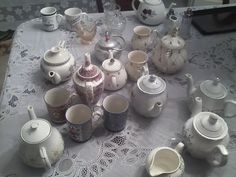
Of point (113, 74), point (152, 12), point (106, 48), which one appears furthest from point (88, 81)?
point (152, 12)

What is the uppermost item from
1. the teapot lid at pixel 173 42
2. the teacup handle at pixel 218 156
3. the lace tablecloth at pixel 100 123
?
the teapot lid at pixel 173 42

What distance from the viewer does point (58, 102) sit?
906 mm

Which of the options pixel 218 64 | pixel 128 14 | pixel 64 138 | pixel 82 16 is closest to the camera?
pixel 64 138

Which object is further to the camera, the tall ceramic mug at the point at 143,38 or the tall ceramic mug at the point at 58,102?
the tall ceramic mug at the point at 143,38

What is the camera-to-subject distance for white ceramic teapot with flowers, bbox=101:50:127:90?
94 cm

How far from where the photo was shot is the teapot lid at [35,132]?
704mm

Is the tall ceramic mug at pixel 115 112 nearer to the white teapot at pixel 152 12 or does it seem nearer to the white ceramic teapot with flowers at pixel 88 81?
the white ceramic teapot with flowers at pixel 88 81

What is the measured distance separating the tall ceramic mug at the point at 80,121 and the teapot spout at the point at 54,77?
0.18 meters

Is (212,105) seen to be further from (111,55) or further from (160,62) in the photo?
(111,55)

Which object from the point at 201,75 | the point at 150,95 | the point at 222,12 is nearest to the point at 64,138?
the point at 150,95

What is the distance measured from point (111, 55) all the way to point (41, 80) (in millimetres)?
288

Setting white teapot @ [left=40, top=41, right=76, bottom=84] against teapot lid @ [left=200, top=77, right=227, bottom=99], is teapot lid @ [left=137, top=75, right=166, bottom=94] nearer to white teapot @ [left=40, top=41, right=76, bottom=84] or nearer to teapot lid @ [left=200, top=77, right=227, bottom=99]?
teapot lid @ [left=200, top=77, right=227, bottom=99]

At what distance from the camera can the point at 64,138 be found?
2.73 feet

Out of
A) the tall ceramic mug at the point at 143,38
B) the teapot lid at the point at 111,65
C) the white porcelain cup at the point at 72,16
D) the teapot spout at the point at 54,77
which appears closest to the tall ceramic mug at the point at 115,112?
the teapot lid at the point at 111,65
